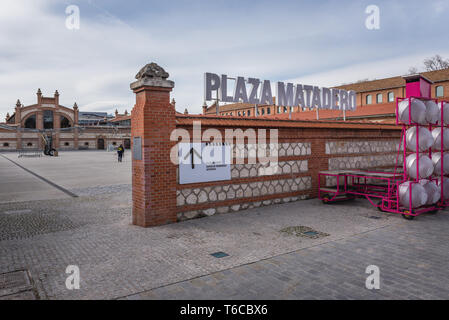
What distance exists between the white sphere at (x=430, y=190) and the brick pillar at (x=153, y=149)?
640 cm

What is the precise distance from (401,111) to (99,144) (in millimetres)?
71403

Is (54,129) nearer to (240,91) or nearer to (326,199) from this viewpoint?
(240,91)

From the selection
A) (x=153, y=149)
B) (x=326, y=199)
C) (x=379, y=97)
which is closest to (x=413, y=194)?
(x=326, y=199)

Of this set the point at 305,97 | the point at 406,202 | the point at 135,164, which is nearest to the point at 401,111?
the point at 406,202

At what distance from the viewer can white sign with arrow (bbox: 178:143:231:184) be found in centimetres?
780

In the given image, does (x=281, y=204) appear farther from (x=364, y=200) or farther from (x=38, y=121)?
(x=38, y=121)

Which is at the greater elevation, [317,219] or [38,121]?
[38,121]

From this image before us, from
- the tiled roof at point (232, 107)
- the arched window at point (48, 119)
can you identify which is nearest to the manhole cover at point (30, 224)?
the tiled roof at point (232, 107)

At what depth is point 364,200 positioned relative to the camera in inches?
421

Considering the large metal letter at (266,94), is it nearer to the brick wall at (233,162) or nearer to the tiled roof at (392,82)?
the brick wall at (233,162)

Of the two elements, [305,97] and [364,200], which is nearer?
[364,200]

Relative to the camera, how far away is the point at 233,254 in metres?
5.43

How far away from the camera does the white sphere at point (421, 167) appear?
8.10 metres
